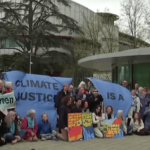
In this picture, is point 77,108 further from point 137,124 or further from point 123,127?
point 137,124

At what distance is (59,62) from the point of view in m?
28.6

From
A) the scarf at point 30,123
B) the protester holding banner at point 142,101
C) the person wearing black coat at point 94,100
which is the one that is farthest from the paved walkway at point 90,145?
the protester holding banner at point 142,101

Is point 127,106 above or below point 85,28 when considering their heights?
below

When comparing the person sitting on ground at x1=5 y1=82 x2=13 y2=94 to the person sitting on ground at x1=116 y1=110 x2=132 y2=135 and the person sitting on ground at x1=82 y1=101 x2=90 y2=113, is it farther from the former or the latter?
the person sitting on ground at x1=116 y1=110 x2=132 y2=135

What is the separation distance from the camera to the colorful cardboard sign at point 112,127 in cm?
816

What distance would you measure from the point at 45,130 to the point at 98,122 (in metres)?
1.69

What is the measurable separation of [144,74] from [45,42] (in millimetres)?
15888

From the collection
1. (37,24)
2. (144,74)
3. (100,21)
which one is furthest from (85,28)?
(144,74)

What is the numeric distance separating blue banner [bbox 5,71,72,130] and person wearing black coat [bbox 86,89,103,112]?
1094 millimetres

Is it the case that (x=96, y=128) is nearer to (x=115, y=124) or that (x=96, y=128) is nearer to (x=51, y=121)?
(x=115, y=124)

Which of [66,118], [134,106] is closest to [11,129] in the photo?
[66,118]

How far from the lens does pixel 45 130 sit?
7.75 metres

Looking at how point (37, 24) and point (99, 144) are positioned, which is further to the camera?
point (37, 24)

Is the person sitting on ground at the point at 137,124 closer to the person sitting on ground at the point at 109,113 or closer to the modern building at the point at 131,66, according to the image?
the person sitting on ground at the point at 109,113
